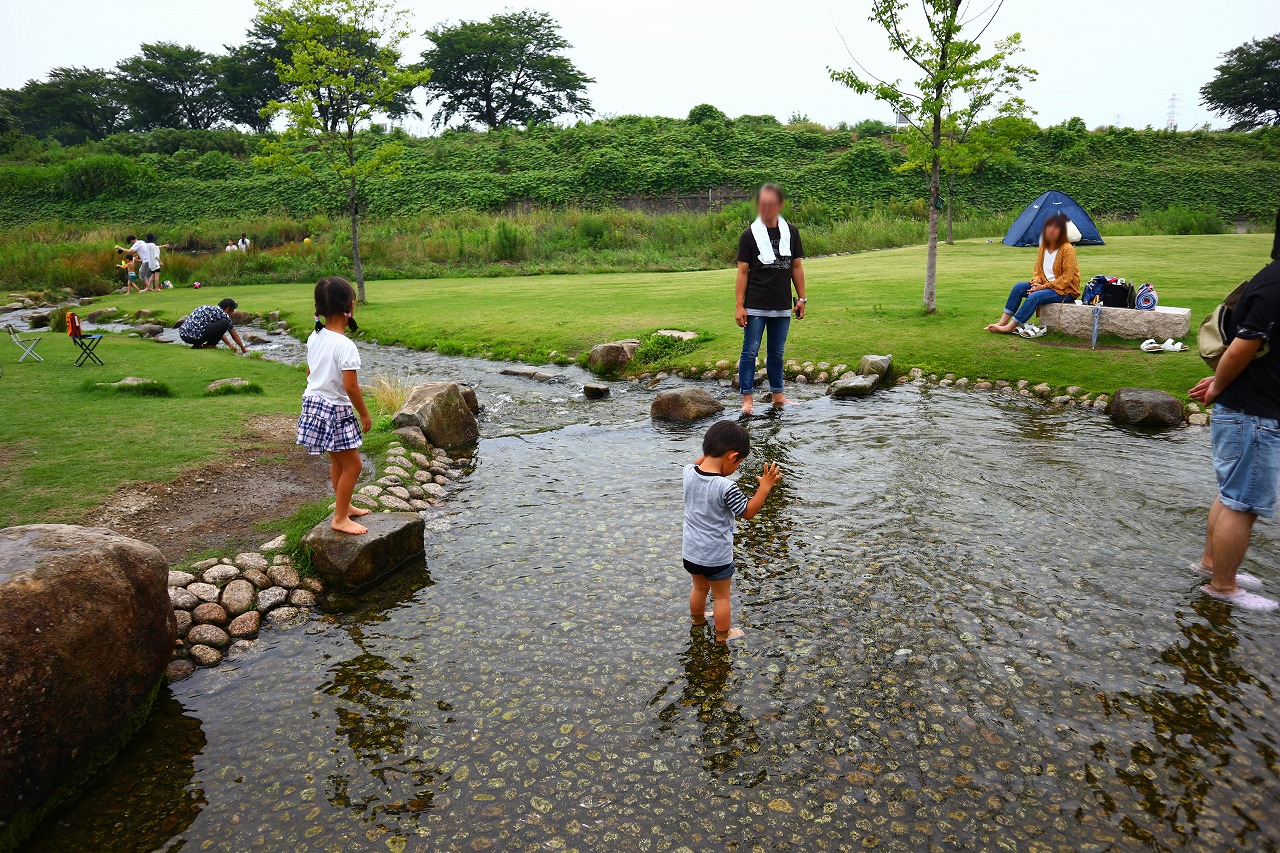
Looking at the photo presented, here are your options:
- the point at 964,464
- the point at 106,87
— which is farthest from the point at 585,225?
the point at 106,87

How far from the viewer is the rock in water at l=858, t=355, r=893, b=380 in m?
12.5

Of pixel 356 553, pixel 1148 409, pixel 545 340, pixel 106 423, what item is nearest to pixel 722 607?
pixel 356 553

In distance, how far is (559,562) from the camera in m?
6.99

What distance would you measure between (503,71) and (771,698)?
69730 mm

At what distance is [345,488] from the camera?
6.71 meters

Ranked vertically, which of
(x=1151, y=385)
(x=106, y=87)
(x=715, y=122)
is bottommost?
(x=1151, y=385)

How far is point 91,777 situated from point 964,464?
333 inches

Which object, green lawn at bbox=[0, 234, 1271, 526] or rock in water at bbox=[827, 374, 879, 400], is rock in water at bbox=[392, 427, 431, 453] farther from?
rock in water at bbox=[827, 374, 879, 400]

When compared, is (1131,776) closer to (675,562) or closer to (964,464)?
(675,562)

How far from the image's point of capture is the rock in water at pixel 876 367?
41.0ft

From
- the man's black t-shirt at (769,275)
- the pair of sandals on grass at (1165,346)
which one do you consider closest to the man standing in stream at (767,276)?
the man's black t-shirt at (769,275)

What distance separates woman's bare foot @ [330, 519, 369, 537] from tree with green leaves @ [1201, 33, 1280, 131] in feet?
241

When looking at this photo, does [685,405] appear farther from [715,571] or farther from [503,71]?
[503,71]

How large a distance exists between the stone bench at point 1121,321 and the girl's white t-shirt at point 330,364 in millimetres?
12169
